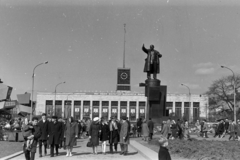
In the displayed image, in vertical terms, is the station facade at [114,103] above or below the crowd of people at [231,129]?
above

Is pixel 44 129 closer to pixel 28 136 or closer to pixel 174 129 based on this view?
pixel 28 136

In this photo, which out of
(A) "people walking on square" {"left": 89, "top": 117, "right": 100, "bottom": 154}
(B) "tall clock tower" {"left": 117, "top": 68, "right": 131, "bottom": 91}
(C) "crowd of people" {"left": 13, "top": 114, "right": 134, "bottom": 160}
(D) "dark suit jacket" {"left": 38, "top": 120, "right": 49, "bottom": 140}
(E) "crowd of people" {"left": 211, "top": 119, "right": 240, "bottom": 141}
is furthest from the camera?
(B) "tall clock tower" {"left": 117, "top": 68, "right": 131, "bottom": 91}

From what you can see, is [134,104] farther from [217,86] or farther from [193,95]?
[217,86]

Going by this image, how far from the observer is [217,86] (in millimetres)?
64562

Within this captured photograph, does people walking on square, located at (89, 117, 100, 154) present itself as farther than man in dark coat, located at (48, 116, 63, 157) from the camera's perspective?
Yes

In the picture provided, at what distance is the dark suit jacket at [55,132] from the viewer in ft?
48.0

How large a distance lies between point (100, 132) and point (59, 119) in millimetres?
1754

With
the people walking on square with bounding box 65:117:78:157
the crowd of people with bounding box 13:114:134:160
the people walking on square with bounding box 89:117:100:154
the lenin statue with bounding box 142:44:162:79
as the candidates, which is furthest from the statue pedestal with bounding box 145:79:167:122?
the people walking on square with bounding box 65:117:78:157

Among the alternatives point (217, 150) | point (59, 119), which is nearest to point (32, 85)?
point (59, 119)

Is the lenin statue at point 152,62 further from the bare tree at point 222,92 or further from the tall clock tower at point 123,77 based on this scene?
the tall clock tower at point 123,77

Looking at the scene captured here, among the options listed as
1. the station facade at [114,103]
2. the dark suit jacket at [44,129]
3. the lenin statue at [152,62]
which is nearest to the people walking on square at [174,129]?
the lenin statue at [152,62]

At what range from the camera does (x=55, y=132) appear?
48.4 ft

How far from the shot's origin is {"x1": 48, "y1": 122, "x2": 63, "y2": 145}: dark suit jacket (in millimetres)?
14636

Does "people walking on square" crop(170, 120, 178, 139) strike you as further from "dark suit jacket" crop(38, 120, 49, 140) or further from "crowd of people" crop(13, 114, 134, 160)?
"dark suit jacket" crop(38, 120, 49, 140)
